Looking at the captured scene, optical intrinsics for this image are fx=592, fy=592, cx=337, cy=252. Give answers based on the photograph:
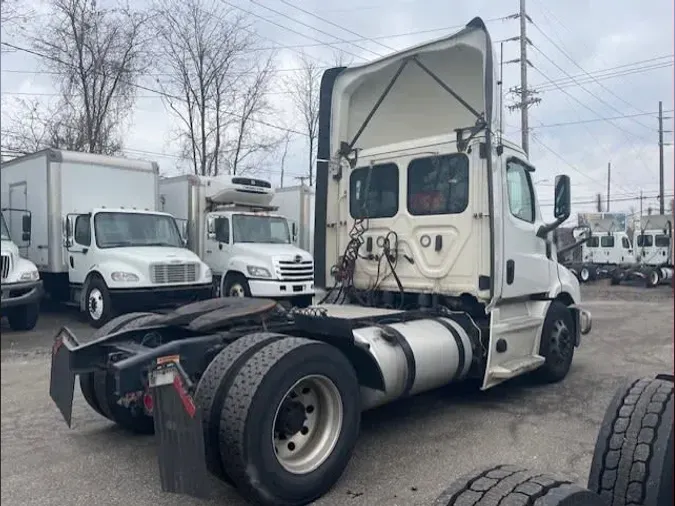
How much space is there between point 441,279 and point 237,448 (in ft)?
9.73

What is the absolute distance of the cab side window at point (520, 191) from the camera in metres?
5.77

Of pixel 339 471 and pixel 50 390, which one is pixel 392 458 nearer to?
pixel 339 471

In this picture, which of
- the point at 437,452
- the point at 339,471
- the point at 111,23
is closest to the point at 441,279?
the point at 437,452

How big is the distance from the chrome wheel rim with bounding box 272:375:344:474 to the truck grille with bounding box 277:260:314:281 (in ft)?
29.3

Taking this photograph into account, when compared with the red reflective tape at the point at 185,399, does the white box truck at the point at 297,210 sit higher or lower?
higher

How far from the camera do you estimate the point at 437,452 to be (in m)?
4.46

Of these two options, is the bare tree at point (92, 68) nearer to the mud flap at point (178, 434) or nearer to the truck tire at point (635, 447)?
the mud flap at point (178, 434)

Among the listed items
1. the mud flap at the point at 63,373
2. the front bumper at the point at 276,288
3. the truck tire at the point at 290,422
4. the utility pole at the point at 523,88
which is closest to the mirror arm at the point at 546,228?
the utility pole at the point at 523,88

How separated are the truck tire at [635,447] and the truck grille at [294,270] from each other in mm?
10192

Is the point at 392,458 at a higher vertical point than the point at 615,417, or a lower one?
lower

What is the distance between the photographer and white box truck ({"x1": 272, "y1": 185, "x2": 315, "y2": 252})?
14.8m

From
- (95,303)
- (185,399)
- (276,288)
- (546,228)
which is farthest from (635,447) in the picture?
(276,288)

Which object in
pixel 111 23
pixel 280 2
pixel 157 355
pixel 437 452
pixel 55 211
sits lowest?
pixel 437 452

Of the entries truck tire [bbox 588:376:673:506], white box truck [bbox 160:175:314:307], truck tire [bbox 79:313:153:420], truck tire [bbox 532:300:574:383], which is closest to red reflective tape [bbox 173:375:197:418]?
truck tire [bbox 79:313:153:420]
